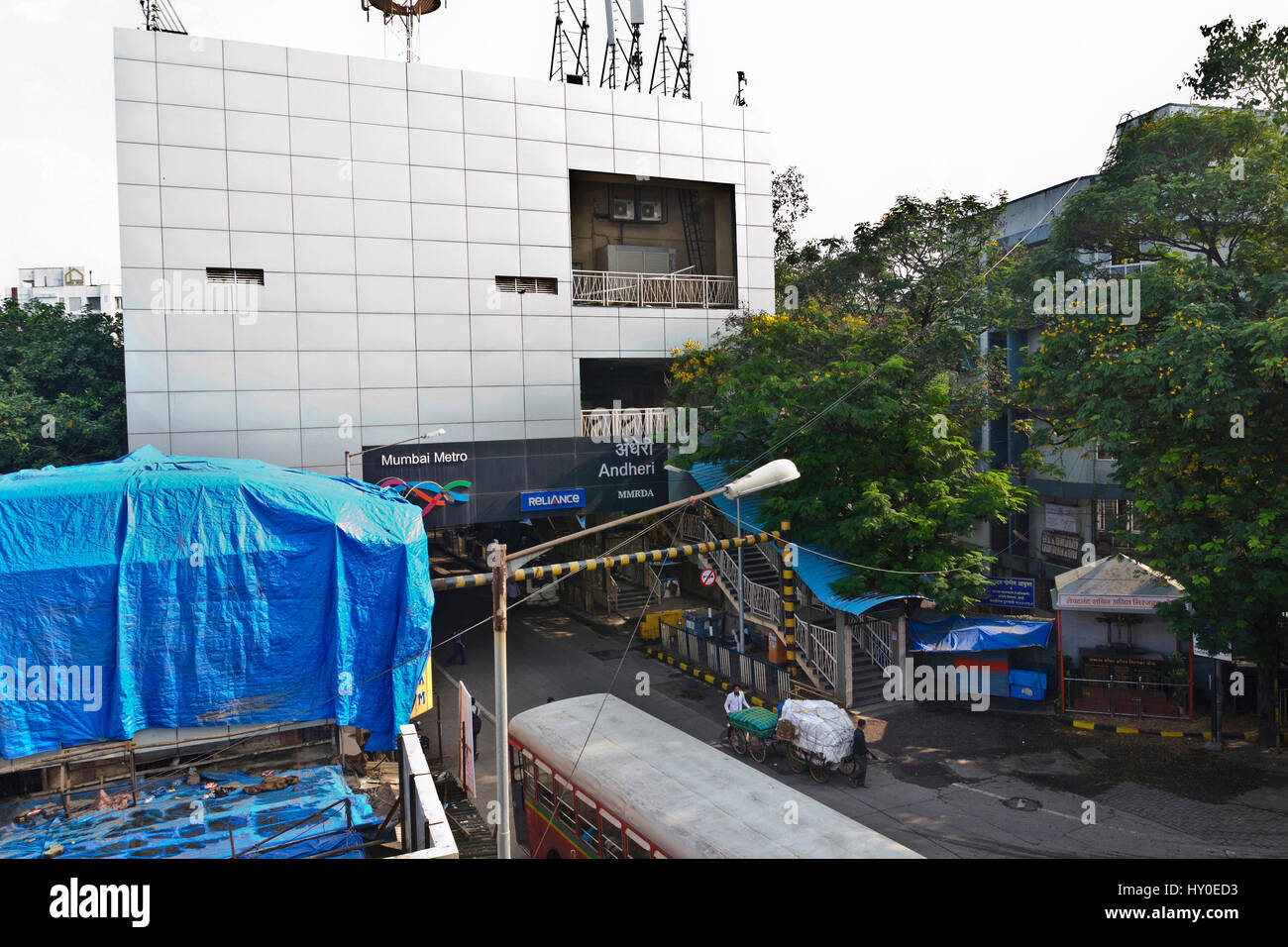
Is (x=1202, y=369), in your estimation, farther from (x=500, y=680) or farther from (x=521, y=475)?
(x=521, y=475)

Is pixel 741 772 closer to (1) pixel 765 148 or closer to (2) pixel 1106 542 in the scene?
(2) pixel 1106 542

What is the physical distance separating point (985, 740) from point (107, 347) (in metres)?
28.8

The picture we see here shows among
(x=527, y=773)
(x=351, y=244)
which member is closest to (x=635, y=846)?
(x=527, y=773)

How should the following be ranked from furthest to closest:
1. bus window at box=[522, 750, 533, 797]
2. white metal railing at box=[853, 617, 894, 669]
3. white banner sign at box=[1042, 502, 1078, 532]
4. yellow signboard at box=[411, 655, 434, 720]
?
1. white banner sign at box=[1042, 502, 1078, 532]
2. white metal railing at box=[853, 617, 894, 669]
3. bus window at box=[522, 750, 533, 797]
4. yellow signboard at box=[411, 655, 434, 720]

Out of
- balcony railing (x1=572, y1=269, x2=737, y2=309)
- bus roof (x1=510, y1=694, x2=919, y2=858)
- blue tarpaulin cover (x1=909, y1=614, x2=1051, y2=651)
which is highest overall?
balcony railing (x1=572, y1=269, x2=737, y2=309)

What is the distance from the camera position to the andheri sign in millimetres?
25970

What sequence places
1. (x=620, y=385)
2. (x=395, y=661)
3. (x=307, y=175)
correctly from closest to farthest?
1. (x=395, y=661)
2. (x=307, y=175)
3. (x=620, y=385)

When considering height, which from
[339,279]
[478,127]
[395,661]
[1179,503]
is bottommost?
[395,661]

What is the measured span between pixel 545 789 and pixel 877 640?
1107 cm

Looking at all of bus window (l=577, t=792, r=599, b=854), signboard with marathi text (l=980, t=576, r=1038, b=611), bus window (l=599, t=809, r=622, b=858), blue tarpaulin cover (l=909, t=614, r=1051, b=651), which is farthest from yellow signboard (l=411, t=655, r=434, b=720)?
signboard with marathi text (l=980, t=576, r=1038, b=611)

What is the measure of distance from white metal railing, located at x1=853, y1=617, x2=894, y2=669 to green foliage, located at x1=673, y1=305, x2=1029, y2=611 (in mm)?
1567

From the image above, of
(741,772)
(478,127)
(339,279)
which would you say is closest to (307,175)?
(339,279)

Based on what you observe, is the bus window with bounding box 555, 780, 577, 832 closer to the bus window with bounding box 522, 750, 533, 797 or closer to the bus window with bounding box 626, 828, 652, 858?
the bus window with bounding box 522, 750, 533, 797

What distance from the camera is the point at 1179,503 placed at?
17.2 m
